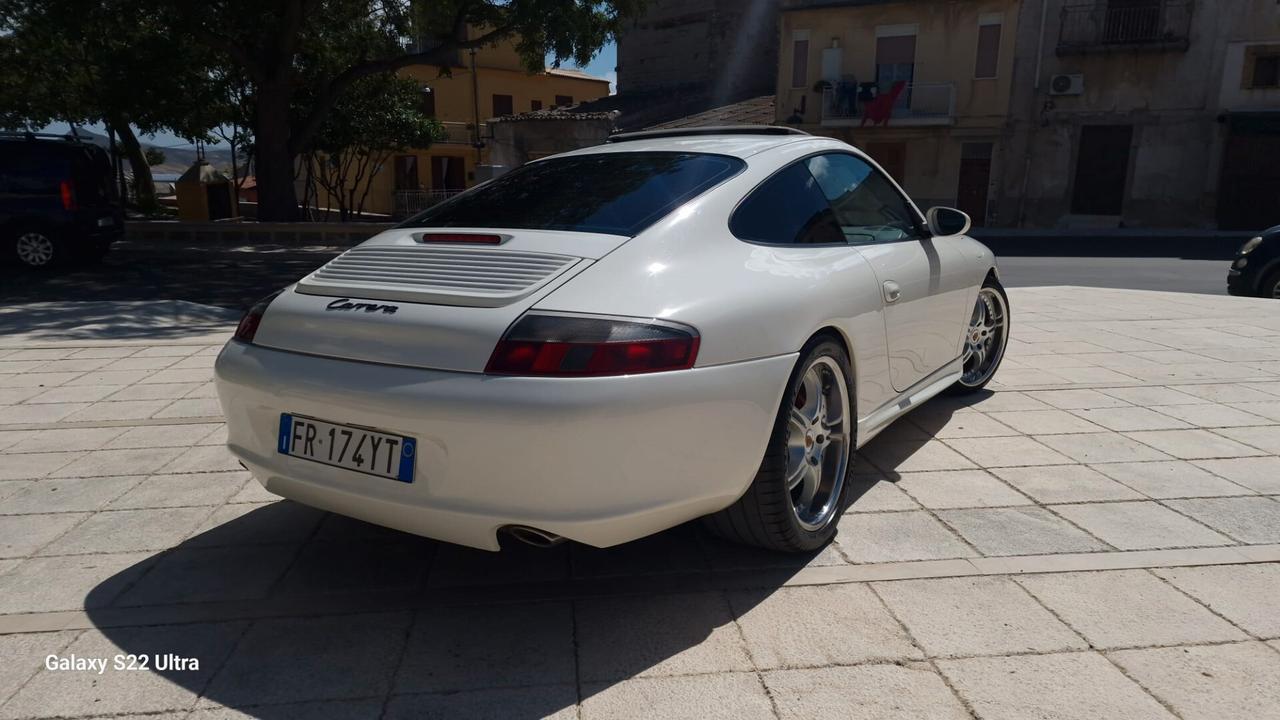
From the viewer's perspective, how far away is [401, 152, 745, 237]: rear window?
296 cm

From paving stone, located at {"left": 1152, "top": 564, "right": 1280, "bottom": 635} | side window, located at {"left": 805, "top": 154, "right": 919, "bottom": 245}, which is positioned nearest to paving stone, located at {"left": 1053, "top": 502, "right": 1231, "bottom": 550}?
paving stone, located at {"left": 1152, "top": 564, "right": 1280, "bottom": 635}

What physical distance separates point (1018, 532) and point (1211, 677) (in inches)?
39.2

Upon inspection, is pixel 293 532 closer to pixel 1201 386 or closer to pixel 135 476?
pixel 135 476

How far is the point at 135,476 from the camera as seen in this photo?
4.01 meters

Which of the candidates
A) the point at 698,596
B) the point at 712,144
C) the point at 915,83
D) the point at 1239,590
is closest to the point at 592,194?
the point at 712,144

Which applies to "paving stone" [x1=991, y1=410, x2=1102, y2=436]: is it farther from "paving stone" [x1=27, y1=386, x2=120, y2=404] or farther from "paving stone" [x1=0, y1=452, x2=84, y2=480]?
"paving stone" [x1=27, y1=386, x2=120, y2=404]

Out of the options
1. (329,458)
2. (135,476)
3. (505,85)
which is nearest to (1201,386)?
(329,458)

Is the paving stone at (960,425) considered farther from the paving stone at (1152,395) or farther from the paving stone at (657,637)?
the paving stone at (657,637)

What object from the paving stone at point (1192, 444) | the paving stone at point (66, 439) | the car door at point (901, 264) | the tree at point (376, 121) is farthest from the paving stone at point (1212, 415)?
the tree at point (376, 121)

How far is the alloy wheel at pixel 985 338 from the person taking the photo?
515 cm

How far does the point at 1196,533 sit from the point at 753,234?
206 cm

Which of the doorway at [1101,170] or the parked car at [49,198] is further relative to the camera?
the doorway at [1101,170]

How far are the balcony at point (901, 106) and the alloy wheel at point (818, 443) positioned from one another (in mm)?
27342

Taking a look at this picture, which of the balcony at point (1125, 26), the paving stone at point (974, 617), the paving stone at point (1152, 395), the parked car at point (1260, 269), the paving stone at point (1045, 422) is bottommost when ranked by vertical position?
the paving stone at point (974, 617)
